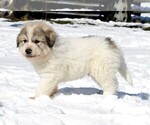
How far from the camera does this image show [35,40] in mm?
5457

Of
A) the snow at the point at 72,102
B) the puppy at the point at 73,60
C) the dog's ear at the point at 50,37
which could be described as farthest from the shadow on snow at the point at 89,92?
the dog's ear at the point at 50,37

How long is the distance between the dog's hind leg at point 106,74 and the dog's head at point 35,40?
653 millimetres

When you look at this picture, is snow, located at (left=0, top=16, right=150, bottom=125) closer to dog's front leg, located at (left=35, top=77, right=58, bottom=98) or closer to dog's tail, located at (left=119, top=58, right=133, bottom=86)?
dog's front leg, located at (left=35, top=77, right=58, bottom=98)

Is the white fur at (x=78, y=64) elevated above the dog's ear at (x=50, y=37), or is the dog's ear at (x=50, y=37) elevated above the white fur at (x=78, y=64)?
the dog's ear at (x=50, y=37)

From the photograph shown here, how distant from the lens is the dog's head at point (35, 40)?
17.7ft

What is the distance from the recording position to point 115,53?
5.88 meters

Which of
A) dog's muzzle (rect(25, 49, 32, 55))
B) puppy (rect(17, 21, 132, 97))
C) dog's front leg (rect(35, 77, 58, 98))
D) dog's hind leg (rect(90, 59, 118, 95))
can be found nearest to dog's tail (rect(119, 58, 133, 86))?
puppy (rect(17, 21, 132, 97))

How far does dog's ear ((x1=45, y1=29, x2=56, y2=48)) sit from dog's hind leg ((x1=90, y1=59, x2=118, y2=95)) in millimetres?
613

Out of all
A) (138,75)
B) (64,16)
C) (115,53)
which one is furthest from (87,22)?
(115,53)

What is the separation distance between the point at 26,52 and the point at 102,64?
1.03 m

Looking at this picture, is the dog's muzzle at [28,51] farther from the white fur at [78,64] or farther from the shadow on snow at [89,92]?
the shadow on snow at [89,92]

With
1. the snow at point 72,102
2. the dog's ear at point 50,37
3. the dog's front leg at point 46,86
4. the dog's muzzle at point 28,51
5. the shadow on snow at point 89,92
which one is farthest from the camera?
the shadow on snow at point 89,92

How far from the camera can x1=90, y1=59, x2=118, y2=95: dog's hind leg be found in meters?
5.82

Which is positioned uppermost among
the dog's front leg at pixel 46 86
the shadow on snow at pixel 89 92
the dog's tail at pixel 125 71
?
the dog's tail at pixel 125 71
